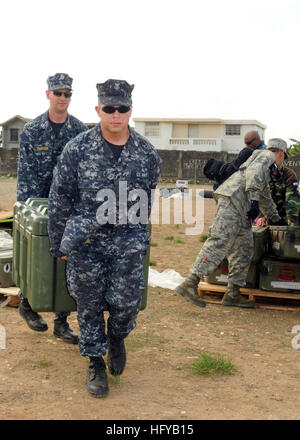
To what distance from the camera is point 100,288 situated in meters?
3.79

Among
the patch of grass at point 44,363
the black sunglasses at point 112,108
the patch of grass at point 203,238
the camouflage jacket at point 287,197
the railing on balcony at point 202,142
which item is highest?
the railing on balcony at point 202,142

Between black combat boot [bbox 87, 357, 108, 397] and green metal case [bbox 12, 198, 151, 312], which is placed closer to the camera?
Answer: black combat boot [bbox 87, 357, 108, 397]

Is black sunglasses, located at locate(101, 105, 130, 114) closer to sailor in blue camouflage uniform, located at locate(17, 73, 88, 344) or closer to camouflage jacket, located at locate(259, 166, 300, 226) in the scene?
sailor in blue camouflage uniform, located at locate(17, 73, 88, 344)

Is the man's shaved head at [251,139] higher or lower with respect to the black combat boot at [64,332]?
higher

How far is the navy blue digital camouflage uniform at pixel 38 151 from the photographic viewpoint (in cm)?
495

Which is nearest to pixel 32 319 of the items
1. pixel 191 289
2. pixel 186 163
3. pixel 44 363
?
pixel 44 363

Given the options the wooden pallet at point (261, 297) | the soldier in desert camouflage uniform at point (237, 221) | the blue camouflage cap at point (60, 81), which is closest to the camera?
the blue camouflage cap at point (60, 81)

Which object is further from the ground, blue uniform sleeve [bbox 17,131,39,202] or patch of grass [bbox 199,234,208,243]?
blue uniform sleeve [bbox 17,131,39,202]

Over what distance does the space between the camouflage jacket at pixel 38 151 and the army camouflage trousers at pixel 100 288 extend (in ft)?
4.74

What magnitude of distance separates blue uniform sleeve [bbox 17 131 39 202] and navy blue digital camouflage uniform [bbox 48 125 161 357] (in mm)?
1297

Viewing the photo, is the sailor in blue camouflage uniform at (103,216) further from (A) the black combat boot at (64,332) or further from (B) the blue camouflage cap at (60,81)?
(B) the blue camouflage cap at (60,81)

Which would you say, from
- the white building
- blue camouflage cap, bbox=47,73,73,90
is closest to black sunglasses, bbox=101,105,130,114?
blue camouflage cap, bbox=47,73,73,90

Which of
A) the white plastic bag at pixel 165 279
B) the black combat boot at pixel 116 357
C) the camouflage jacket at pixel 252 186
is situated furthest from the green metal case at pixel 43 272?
the white plastic bag at pixel 165 279

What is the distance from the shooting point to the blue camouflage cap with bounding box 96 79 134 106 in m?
3.65
